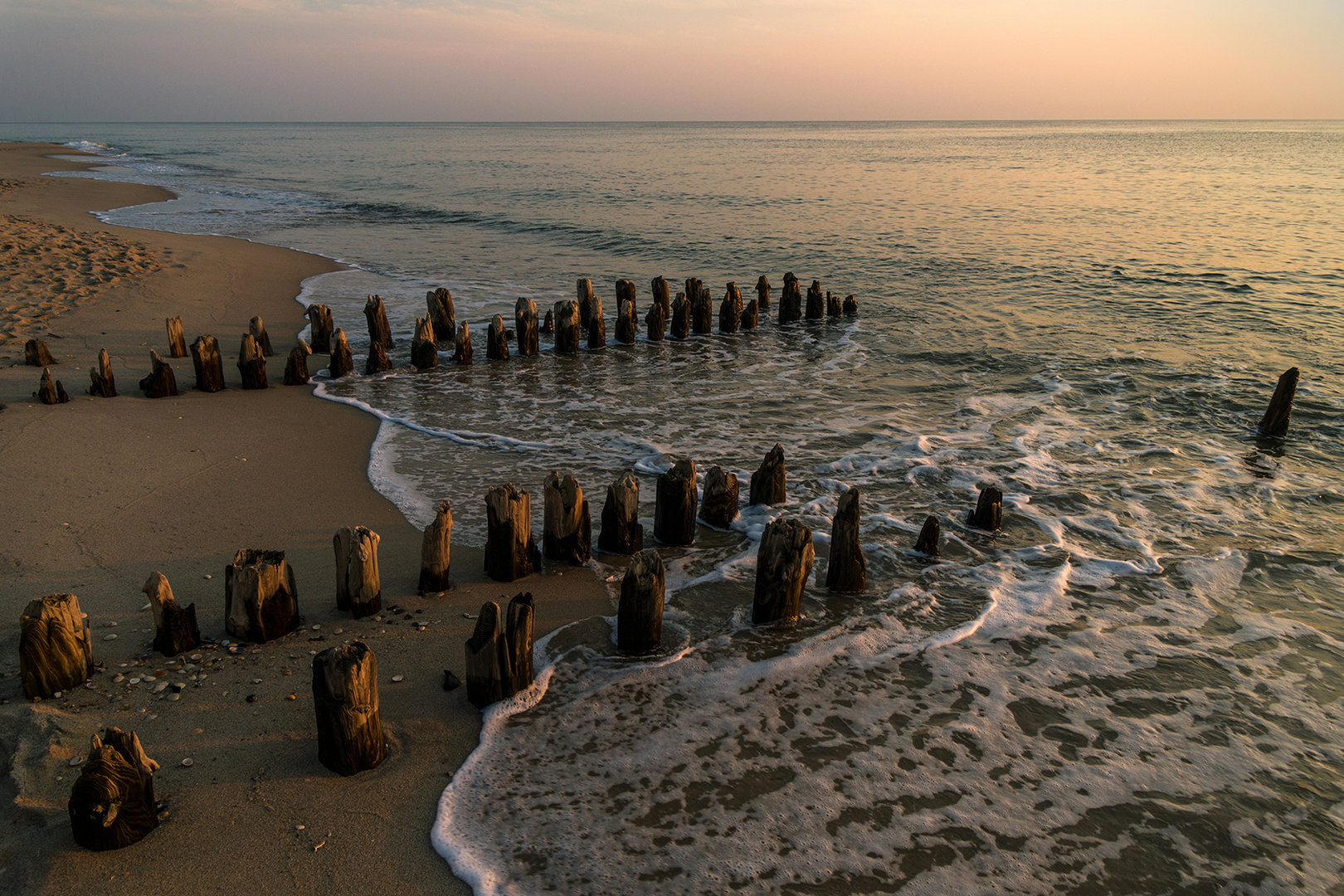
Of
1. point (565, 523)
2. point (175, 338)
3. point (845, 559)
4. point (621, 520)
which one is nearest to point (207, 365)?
point (175, 338)

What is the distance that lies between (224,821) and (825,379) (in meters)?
10.2

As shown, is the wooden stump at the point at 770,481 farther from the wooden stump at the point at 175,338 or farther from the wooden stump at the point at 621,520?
the wooden stump at the point at 175,338

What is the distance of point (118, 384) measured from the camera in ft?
33.1

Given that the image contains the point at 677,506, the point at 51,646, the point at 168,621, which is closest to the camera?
the point at 51,646

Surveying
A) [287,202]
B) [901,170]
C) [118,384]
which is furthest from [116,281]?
[901,170]

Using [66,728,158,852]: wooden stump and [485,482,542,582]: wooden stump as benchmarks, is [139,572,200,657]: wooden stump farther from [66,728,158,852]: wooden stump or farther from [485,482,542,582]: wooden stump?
[485,482,542,582]: wooden stump

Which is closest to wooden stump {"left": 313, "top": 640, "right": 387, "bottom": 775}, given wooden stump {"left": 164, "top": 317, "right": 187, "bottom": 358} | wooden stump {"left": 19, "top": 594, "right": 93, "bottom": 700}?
wooden stump {"left": 19, "top": 594, "right": 93, "bottom": 700}

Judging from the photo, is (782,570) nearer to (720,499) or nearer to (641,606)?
(641,606)

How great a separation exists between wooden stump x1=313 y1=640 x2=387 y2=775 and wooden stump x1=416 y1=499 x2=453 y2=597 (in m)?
1.72

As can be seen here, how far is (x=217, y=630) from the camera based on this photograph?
5090 millimetres

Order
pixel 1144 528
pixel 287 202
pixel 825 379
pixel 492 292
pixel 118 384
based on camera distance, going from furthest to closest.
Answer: pixel 287 202, pixel 492 292, pixel 825 379, pixel 118 384, pixel 1144 528

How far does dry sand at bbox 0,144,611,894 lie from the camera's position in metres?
3.53

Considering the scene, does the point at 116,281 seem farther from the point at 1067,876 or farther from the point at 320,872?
the point at 1067,876

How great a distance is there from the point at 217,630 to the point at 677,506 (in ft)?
11.5
